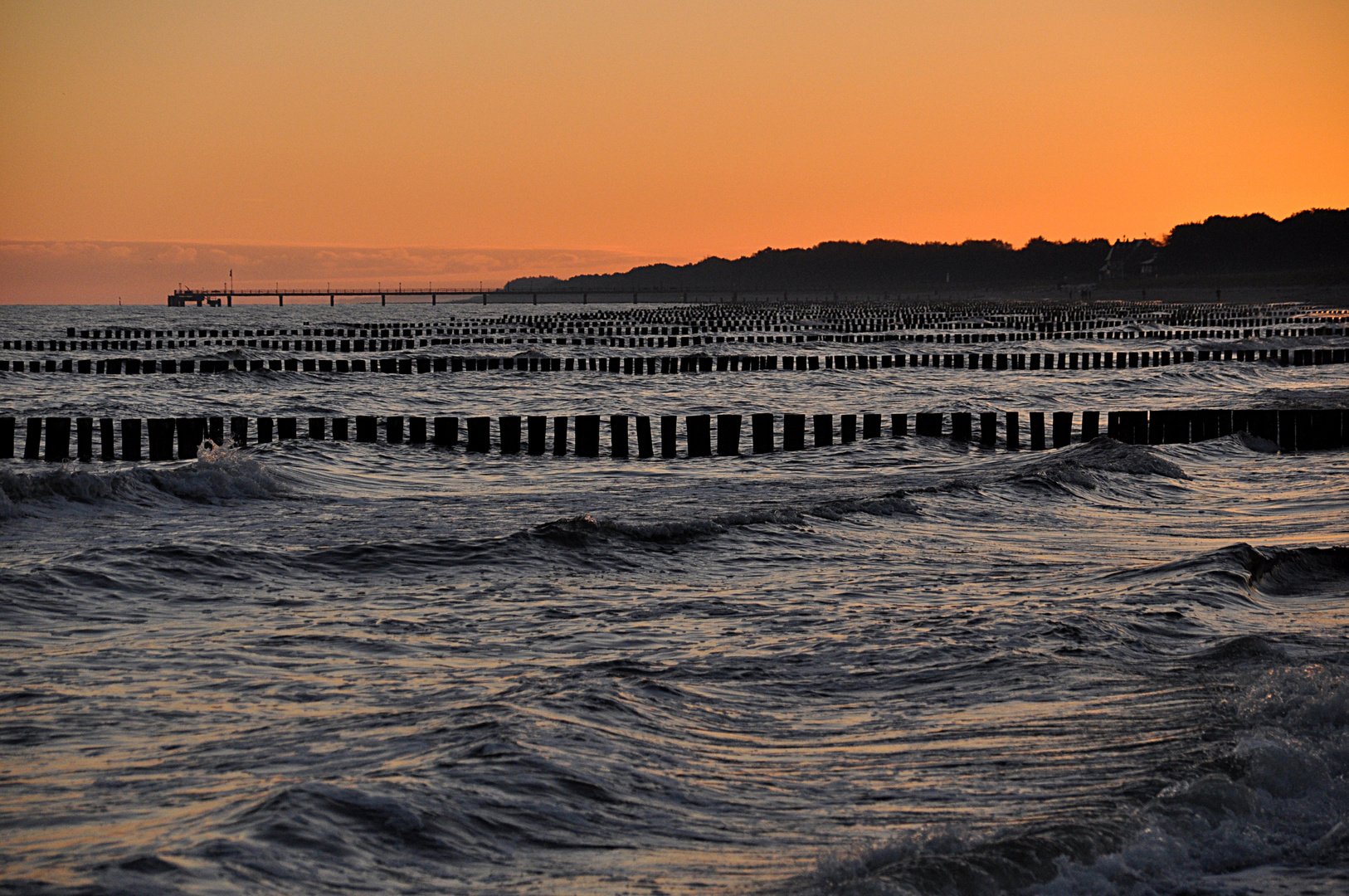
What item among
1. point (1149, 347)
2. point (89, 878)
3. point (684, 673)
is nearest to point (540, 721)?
point (684, 673)

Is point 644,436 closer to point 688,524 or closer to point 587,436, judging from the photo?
point 587,436

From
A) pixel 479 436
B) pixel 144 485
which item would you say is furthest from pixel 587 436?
pixel 144 485

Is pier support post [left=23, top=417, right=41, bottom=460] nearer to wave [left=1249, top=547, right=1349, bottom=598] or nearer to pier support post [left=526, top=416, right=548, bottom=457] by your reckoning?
pier support post [left=526, top=416, right=548, bottom=457]

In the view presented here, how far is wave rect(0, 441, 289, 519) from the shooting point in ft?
40.3

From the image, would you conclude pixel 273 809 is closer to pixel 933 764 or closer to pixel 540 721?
pixel 540 721

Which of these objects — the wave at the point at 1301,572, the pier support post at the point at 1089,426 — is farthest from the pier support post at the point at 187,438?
the wave at the point at 1301,572

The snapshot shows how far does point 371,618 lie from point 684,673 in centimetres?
227

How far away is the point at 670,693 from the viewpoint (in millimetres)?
6371

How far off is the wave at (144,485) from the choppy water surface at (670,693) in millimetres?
46

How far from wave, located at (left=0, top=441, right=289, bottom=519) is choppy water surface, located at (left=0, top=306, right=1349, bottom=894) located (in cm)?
5

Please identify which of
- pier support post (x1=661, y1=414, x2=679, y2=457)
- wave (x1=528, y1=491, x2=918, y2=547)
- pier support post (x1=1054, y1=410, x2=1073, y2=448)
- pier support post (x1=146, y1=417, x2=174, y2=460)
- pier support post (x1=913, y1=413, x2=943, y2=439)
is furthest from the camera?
pier support post (x1=913, y1=413, x2=943, y2=439)

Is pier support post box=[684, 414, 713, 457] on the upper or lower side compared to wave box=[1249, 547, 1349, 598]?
upper

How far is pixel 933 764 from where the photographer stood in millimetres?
5453

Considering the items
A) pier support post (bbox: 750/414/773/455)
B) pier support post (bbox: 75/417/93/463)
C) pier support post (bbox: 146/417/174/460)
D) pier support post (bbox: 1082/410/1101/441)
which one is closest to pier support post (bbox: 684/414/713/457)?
pier support post (bbox: 750/414/773/455)
